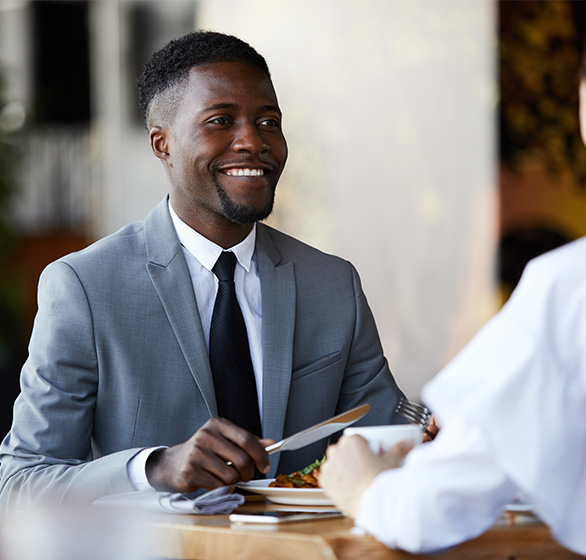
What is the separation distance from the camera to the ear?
2.06 meters

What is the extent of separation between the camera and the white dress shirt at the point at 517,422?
94 cm

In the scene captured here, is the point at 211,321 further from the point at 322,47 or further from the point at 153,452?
the point at 322,47

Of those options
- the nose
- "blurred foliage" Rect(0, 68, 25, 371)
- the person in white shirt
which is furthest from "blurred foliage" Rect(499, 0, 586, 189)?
the person in white shirt

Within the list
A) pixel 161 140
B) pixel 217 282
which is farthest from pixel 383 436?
pixel 161 140

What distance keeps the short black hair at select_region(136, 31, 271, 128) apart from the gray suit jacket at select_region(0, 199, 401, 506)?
291 mm

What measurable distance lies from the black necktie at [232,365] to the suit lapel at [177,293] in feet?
0.12

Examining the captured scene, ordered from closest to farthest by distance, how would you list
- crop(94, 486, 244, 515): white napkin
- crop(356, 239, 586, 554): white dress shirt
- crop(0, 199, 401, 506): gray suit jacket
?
crop(356, 239, 586, 554): white dress shirt → crop(94, 486, 244, 515): white napkin → crop(0, 199, 401, 506): gray suit jacket

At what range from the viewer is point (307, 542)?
43.0 inches

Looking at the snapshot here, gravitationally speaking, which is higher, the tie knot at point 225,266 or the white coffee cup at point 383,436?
the tie knot at point 225,266

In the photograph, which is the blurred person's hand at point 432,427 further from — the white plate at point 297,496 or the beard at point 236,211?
the beard at point 236,211

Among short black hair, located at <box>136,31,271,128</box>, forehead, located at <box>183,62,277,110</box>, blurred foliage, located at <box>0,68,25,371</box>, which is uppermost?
short black hair, located at <box>136,31,271,128</box>

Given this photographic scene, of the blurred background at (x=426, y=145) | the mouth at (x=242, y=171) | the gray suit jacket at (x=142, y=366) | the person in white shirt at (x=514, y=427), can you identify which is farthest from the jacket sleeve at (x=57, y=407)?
the blurred background at (x=426, y=145)

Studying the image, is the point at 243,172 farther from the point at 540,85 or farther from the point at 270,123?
the point at 540,85

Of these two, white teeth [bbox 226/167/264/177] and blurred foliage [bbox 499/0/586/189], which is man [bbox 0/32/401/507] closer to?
white teeth [bbox 226/167/264/177]
